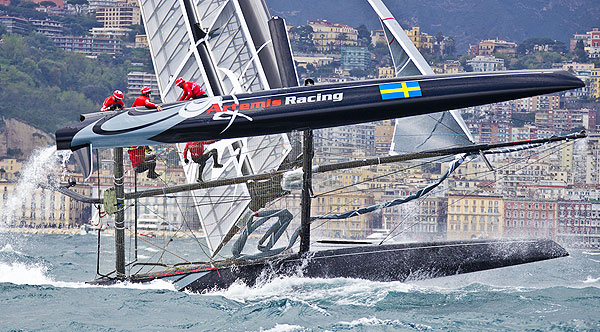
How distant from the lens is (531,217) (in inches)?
1309

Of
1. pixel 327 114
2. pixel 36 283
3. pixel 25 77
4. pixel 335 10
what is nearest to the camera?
pixel 327 114

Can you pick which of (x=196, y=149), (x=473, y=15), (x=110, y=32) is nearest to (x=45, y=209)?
(x=196, y=149)

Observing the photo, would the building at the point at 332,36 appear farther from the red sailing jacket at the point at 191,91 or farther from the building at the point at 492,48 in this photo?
the red sailing jacket at the point at 191,91

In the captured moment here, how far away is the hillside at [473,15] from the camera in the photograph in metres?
88.7

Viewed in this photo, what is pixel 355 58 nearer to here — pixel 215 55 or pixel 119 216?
pixel 215 55

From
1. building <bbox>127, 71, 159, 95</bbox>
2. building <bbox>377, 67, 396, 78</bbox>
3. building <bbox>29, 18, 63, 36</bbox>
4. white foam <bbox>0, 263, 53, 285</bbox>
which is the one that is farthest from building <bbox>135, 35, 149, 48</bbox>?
white foam <bbox>0, 263, 53, 285</bbox>

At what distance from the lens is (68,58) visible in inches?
2692

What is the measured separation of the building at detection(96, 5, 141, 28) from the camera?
78.4 meters

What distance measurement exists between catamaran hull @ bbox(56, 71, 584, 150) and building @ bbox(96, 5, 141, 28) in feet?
226

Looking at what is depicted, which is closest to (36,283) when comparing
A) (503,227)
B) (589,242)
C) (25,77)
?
(503,227)

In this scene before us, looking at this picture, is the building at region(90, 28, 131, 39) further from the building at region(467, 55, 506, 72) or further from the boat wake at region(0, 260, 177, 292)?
the boat wake at region(0, 260, 177, 292)

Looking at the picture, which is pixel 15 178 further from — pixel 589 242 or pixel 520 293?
pixel 520 293

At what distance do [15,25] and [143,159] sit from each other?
67109 millimetres

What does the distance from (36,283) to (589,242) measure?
2341cm
